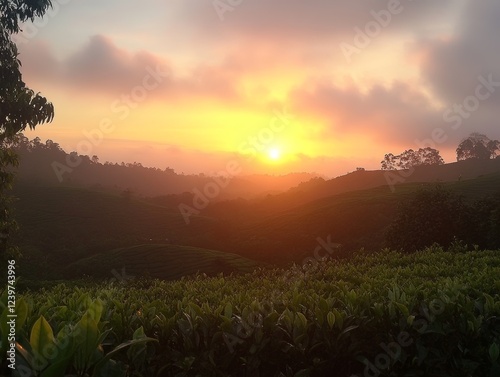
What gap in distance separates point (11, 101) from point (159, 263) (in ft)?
66.6

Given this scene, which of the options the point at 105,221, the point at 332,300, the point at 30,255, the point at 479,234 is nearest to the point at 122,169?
the point at 105,221

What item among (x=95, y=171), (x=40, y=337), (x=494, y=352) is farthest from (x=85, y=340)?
(x=95, y=171)

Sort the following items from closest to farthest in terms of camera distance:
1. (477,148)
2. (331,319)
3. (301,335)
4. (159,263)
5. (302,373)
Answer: (302,373), (301,335), (331,319), (159,263), (477,148)

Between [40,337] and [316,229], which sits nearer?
[40,337]

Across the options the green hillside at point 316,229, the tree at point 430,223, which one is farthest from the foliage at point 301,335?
the green hillside at point 316,229

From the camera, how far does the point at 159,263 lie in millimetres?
30828

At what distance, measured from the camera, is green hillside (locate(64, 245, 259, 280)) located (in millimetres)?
28828

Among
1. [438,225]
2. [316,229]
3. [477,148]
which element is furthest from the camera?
[477,148]

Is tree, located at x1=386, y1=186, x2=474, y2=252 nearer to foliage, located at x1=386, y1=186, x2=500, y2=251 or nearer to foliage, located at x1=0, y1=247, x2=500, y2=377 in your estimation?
foliage, located at x1=386, y1=186, x2=500, y2=251

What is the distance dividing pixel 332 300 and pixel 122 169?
474ft

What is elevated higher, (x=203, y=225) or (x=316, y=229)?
(x=203, y=225)

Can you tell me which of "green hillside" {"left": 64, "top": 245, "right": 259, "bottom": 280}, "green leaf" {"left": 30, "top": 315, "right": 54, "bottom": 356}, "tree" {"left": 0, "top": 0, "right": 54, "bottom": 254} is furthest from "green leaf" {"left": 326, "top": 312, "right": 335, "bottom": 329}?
"green hillside" {"left": 64, "top": 245, "right": 259, "bottom": 280}

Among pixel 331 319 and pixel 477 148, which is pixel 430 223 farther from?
pixel 477 148

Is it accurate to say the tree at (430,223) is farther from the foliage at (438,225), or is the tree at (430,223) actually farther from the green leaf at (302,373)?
the green leaf at (302,373)
